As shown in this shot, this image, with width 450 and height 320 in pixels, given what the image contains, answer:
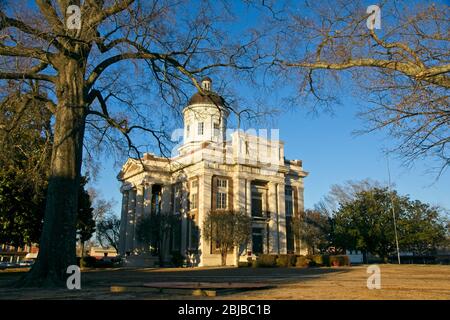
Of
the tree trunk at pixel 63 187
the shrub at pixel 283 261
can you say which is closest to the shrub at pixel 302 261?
the shrub at pixel 283 261

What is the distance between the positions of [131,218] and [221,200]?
1727 centimetres

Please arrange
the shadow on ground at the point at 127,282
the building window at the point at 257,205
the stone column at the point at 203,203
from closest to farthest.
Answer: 1. the shadow on ground at the point at 127,282
2. the stone column at the point at 203,203
3. the building window at the point at 257,205

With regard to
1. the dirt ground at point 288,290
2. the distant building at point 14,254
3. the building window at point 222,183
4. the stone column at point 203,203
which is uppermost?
the building window at point 222,183

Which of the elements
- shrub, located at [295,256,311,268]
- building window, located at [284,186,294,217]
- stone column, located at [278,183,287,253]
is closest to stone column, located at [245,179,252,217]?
stone column, located at [278,183,287,253]

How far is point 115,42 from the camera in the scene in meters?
12.1

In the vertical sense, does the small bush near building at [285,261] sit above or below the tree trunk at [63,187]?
below

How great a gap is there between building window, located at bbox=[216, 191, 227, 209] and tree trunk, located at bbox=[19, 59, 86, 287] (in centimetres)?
4149

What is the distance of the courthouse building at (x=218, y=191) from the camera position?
5244 cm

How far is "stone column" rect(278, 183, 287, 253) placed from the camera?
55684mm

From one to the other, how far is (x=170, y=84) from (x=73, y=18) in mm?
3807

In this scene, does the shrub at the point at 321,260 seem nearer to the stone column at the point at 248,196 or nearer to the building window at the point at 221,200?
the stone column at the point at 248,196

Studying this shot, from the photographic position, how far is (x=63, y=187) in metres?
11.7

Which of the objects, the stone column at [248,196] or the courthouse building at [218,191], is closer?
the courthouse building at [218,191]

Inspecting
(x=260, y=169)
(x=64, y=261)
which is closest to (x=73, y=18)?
(x=64, y=261)
